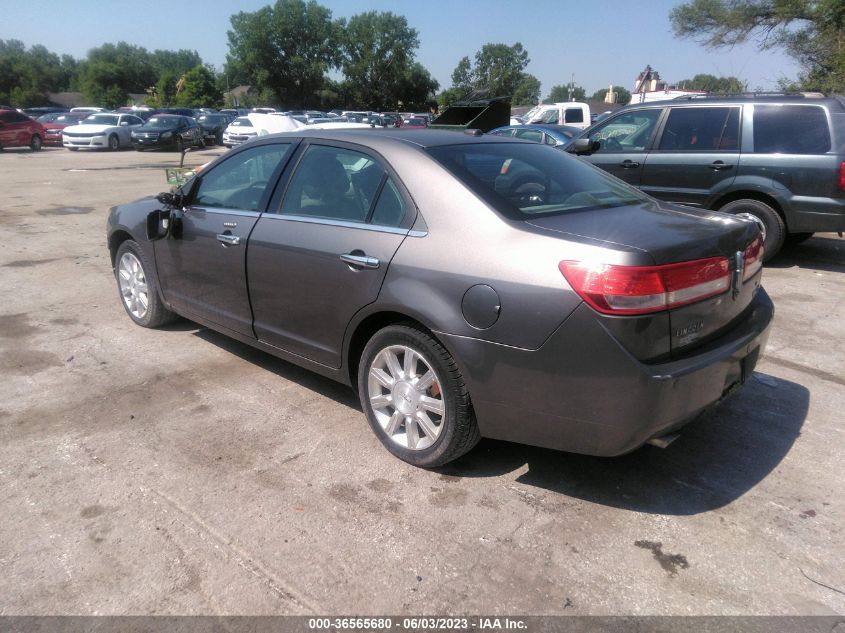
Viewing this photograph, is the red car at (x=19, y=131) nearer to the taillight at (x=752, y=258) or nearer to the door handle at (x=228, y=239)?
the door handle at (x=228, y=239)

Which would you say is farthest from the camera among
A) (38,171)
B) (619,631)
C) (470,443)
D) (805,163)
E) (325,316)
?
(38,171)

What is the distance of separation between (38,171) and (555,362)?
20.0m

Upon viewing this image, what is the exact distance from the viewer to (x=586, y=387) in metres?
2.60

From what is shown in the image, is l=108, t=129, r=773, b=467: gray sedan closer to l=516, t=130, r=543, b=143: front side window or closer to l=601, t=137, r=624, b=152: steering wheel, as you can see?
l=601, t=137, r=624, b=152: steering wheel

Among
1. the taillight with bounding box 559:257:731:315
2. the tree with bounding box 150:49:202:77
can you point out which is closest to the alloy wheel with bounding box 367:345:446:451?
the taillight with bounding box 559:257:731:315

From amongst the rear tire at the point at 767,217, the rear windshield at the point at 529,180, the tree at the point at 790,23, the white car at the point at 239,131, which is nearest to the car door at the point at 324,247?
the rear windshield at the point at 529,180

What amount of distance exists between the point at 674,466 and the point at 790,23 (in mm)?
21675

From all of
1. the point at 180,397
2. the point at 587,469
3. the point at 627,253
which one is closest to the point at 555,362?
the point at 627,253

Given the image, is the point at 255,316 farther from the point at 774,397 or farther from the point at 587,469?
the point at 774,397

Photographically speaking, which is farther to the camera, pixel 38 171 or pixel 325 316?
pixel 38 171

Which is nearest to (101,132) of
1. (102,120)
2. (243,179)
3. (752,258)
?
(102,120)

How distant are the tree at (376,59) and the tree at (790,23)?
66.2m

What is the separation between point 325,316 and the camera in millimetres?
3480

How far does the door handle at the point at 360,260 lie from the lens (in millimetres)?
3182
